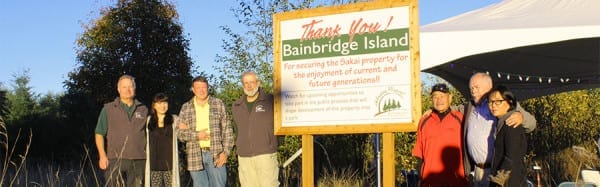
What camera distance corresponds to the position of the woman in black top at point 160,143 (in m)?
6.20

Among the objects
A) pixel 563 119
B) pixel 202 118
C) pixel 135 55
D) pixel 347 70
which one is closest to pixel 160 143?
pixel 202 118

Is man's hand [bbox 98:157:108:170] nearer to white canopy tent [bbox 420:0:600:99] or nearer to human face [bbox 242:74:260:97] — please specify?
human face [bbox 242:74:260:97]

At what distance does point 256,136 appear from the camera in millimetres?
6301

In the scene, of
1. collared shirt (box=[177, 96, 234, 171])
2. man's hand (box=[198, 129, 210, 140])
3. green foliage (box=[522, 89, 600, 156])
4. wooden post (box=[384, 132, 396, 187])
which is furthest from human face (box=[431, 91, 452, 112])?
green foliage (box=[522, 89, 600, 156])

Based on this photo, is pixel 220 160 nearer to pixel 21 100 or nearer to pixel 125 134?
pixel 125 134

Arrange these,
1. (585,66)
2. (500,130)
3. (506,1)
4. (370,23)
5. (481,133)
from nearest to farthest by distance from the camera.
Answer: (500,130), (481,133), (370,23), (506,1), (585,66)

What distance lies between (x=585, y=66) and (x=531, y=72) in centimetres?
72

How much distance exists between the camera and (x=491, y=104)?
15.5 feet

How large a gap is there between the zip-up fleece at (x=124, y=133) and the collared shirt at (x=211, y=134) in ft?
1.13

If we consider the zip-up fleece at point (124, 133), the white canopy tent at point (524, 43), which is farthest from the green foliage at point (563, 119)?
the zip-up fleece at point (124, 133)

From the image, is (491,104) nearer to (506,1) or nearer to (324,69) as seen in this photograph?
(324,69)

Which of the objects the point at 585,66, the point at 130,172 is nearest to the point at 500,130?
the point at 130,172

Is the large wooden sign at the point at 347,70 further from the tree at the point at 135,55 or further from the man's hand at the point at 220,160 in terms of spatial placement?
the tree at the point at 135,55

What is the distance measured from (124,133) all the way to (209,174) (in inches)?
33.0
